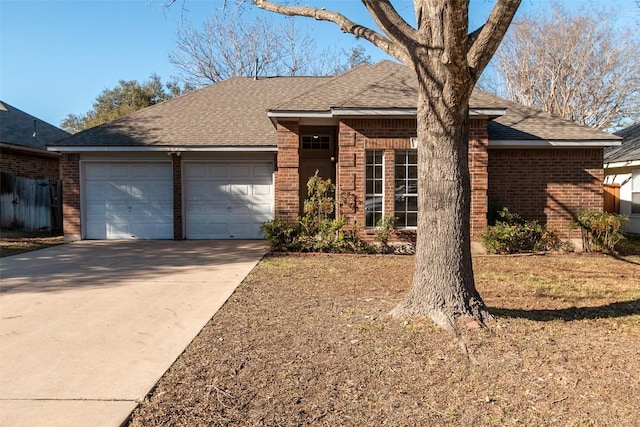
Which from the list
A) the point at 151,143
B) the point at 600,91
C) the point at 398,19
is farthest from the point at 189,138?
the point at 600,91

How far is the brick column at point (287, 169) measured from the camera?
1102 centimetres

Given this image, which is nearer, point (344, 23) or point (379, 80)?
point (344, 23)

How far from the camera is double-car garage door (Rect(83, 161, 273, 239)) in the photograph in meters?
13.4

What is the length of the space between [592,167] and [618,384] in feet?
32.1

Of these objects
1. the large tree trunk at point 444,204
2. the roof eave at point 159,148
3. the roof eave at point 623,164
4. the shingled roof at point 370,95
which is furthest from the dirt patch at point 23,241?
the roof eave at point 623,164

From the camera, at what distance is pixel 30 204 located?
15695 mm

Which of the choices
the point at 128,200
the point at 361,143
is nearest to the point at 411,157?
the point at 361,143

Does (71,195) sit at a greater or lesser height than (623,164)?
lesser

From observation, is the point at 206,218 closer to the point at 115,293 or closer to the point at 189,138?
the point at 189,138

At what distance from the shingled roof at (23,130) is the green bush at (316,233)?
11.2 m

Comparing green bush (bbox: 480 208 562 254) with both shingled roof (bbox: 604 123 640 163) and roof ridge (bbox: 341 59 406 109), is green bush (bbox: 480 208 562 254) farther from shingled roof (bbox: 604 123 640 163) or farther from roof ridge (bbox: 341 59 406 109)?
shingled roof (bbox: 604 123 640 163)

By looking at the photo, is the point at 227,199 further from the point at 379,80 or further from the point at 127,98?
the point at 127,98

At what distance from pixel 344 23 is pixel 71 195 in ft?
36.0

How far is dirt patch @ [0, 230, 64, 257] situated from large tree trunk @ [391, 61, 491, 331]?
34.1ft
